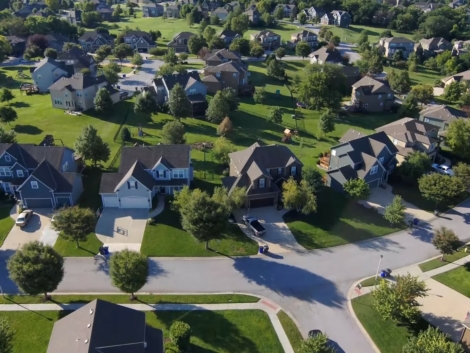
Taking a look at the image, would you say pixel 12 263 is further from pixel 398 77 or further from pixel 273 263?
pixel 398 77

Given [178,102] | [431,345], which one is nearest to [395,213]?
[431,345]

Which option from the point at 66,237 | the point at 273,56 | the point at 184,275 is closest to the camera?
the point at 184,275

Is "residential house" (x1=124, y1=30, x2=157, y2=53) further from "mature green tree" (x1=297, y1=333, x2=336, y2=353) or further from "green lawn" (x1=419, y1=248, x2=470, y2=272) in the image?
"mature green tree" (x1=297, y1=333, x2=336, y2=353)

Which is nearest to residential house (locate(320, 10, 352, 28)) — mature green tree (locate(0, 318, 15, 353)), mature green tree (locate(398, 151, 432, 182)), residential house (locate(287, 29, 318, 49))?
residential house (locate(287, 29, 318, 49))

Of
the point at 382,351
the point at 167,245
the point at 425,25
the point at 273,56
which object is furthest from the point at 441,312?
the point at 425,25

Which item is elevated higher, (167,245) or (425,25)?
(425,25)

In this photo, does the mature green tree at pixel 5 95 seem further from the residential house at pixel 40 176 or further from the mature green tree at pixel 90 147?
the mature green tree at pixel 90 147
